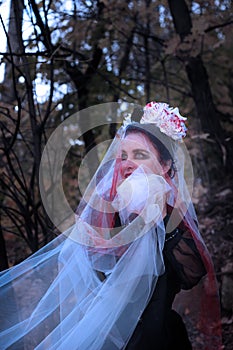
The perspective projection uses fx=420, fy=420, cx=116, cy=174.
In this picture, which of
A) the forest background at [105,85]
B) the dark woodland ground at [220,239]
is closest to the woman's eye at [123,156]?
the forest background at [105,85]

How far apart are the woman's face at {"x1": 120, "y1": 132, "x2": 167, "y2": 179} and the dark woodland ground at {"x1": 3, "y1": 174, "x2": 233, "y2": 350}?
1.72 m

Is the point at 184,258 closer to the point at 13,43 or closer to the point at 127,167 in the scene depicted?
the point at 127,167

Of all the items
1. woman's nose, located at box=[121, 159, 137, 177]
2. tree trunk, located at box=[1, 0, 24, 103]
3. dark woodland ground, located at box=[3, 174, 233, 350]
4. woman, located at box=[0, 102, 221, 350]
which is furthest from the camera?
dark woodland ground, located at box=[3, 174, 233, 350]

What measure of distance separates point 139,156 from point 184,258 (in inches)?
22.6

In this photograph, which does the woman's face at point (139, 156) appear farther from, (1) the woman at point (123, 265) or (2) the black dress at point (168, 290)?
(2) the black dress at point (168, 290)

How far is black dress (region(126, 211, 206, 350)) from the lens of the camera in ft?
6.61

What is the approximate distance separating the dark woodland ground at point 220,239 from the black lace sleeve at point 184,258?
1.67m

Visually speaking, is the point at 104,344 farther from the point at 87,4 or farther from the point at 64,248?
the point at 87,4

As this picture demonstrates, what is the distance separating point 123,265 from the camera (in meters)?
1.95

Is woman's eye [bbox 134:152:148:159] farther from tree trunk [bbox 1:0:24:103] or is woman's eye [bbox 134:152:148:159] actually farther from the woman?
tree trunk [bbox 1:0:24:103]

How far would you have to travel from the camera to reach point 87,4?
4578 millimetres

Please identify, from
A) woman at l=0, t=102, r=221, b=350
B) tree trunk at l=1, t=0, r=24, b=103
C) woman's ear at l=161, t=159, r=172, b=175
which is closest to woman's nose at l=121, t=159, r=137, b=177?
woman at l=0, t=102, r=221, b=350

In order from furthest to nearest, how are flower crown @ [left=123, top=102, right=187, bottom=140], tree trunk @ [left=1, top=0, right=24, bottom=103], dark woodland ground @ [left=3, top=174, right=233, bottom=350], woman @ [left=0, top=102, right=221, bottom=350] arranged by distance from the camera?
dark woodland ground @ [left=3, top=174, right=233, bottom=350], tree trunk @ [left=1, top=0, right=24, bottom=103], flower crown @ [left=123, top=102, right=187, bottom=140], woman @ [left=0, top=102, right=221, bottom=350]

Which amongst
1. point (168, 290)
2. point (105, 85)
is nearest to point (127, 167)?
point (168, 290)
